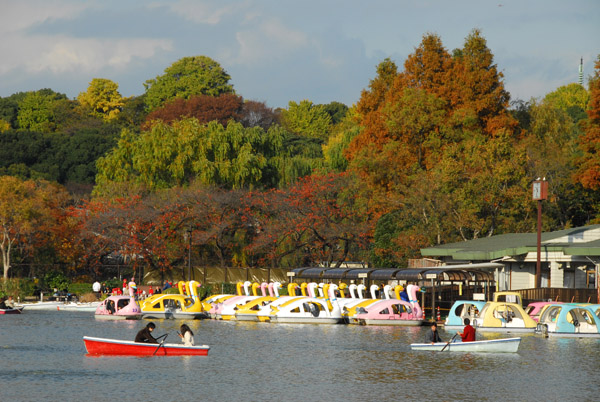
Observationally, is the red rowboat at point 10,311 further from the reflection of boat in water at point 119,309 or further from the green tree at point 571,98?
the green tree at point 571,98

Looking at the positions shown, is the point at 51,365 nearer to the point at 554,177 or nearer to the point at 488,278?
the point at 488,278

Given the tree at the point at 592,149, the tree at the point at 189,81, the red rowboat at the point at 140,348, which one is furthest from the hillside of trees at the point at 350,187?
the tree at the point at 189,81

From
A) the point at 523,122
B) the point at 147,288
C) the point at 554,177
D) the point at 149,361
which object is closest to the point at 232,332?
the point at 149,361

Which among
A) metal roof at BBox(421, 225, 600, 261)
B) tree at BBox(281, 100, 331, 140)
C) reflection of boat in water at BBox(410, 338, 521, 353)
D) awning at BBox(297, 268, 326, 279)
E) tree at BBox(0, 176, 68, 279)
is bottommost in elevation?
reflection of boat in water at BBox(410, 338, 521, 353)

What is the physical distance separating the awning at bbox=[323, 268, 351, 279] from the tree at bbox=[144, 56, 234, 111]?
73.9m

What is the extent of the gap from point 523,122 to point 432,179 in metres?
20.2

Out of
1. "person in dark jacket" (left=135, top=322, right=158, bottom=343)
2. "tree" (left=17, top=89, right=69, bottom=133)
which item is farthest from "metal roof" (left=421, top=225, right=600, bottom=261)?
"tree" (left=17, top=89, right=69, bottom=133)

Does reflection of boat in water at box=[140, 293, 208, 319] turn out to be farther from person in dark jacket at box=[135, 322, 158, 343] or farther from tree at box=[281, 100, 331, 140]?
tree at box=[281, 100, 331, 140]

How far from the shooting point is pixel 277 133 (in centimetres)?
8381

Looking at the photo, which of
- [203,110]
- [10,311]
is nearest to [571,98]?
[203,110]

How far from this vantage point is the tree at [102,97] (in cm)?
14425

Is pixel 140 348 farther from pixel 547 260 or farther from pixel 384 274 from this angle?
pixel 547 260

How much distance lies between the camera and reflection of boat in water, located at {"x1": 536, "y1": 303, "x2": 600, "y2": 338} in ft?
143

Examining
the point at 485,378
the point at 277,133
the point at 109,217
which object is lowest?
the point at 485,378
